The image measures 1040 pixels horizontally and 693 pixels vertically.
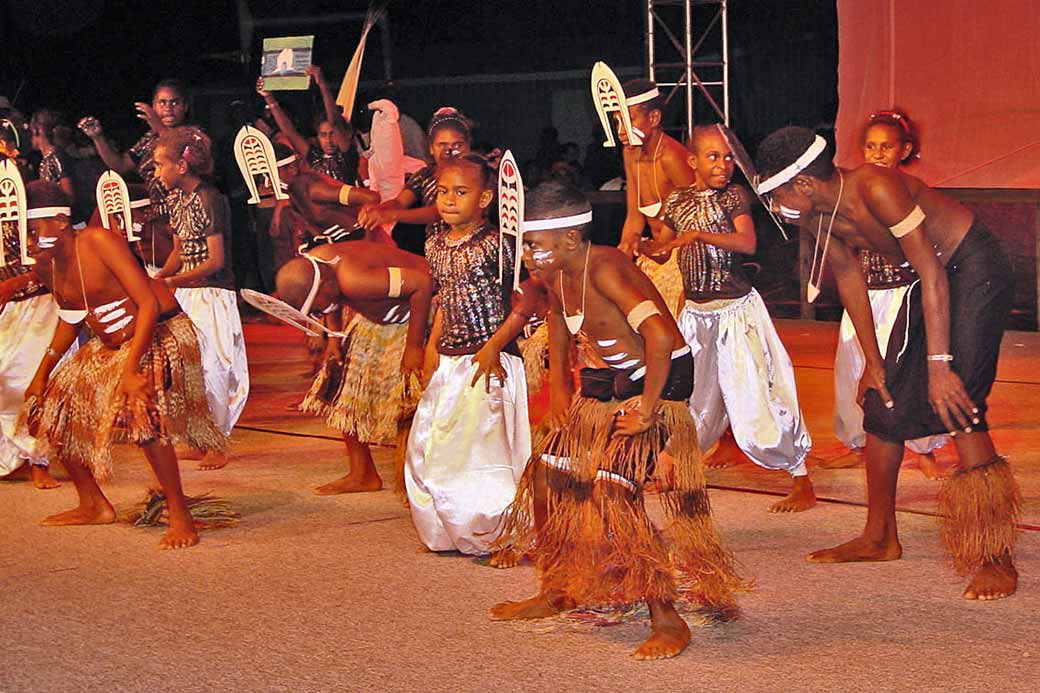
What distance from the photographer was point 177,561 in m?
5.48

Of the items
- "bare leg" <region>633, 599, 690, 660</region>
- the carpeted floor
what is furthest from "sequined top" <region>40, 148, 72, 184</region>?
"bare leg" <region>633, 599, 690, 660</region>

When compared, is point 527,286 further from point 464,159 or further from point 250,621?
point 250,621

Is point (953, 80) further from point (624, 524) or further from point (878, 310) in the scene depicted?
point (624, 524)

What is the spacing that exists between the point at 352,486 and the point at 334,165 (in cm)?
209

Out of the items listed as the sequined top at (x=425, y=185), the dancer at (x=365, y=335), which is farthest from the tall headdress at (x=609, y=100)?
the dancer at (x=365, y=335)

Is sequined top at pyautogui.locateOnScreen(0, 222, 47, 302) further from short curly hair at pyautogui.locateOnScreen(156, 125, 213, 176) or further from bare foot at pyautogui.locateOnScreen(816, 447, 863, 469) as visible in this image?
bare foot at pyautogui.locateOnScreen(816, 447, 863, 469)

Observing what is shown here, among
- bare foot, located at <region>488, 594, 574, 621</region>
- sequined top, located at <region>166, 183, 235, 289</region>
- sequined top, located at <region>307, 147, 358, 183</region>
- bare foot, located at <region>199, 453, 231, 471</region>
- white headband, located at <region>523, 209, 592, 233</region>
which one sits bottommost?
bare foot, located at <region>199, 453, 231, 471</region>

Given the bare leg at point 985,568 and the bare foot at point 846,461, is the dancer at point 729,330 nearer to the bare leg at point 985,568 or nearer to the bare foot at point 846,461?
the bare foot at point 846,461

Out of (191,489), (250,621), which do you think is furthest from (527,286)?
(191,489)

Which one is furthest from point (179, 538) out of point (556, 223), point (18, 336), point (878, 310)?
point (878, 310)

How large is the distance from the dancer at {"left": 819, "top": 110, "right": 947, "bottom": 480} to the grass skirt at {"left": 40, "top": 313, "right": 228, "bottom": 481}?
2.45 m

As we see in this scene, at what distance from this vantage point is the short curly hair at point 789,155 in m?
4.86

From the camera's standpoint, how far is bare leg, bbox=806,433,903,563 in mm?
5160

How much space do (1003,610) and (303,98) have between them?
1142 centimetres
